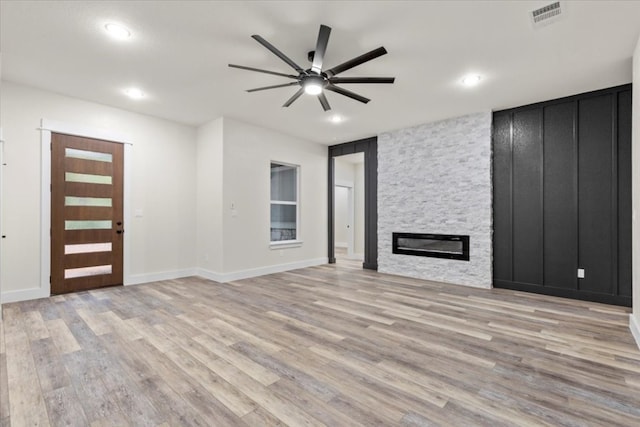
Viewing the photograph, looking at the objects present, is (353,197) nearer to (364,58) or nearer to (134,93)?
(134,93)

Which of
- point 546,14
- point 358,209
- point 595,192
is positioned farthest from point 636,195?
point 358,209

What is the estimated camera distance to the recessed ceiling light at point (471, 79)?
146 inches

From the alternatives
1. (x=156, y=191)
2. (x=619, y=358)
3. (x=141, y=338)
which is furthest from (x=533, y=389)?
(x=156, y=191)

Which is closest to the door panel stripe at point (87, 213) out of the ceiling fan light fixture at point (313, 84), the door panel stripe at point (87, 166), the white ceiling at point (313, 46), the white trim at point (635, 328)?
the door panel stripe at point (87, 166)

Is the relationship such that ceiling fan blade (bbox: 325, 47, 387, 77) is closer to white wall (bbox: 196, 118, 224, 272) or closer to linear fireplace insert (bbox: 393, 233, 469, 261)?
white wall (bbox: 196, 118, 224, 272)

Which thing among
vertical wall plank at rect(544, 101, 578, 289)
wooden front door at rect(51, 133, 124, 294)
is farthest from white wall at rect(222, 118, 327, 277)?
vertical wall plank at rect(544, 101, 578, 289)

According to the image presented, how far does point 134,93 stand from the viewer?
4.27 metres

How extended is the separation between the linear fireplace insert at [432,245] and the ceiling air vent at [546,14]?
324 cm

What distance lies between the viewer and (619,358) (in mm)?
2451

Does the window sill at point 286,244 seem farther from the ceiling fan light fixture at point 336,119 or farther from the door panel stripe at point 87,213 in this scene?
the door panel stripe at point 87,213

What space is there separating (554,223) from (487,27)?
3108 millimetres

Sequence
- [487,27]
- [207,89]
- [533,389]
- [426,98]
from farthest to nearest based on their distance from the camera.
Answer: [426,98]
[207,89]
[487,27]
[533,389]

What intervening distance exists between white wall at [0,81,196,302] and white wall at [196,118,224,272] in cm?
18

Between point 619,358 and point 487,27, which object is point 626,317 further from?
point 487,27
